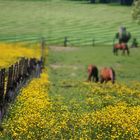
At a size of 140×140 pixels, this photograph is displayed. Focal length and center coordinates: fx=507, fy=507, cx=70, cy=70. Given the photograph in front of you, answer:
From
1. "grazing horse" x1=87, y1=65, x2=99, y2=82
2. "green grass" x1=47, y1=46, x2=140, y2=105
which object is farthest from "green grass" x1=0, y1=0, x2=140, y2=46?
"grazing horse" x1=87, y1=65, x2=99, y2=82

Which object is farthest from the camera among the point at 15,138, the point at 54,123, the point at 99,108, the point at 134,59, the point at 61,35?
the point at 61,35

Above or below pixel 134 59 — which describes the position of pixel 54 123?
above

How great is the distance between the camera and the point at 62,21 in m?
91.3

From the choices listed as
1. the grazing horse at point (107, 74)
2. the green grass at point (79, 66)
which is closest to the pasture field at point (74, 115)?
the green grass at point (79, 66)

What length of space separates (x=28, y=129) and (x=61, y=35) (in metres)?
A: 62.3

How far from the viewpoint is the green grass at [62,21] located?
243ft

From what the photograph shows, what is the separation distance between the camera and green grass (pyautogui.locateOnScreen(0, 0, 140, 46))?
73938mm

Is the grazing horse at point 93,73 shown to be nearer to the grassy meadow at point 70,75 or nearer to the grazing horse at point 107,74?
the grassy meadow at point 70,75

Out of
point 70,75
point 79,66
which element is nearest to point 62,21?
point 79,66

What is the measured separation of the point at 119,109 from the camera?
674 inches

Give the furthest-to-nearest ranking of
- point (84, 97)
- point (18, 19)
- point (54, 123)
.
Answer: point (18, 19) < point (84, 97) < point (54, 123)

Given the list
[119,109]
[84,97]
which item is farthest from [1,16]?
[119,109]

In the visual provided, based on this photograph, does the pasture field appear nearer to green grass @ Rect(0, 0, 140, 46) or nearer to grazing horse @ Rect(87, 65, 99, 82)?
grazing horse @ Rect(87, 65, 99, 82)

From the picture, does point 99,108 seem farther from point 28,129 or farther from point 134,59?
point 134,59
